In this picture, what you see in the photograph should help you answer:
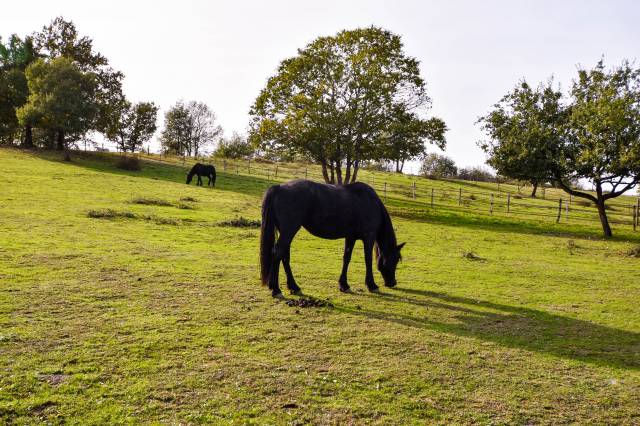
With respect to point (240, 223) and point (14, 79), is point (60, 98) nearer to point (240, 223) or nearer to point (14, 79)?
point (14, 79)

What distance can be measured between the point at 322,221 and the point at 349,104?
2370cm

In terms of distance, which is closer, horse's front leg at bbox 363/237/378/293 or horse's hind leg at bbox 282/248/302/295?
horse's hind leg at bbox 282/248/302/295

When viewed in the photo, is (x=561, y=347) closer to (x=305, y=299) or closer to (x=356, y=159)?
(x=305, y=299)

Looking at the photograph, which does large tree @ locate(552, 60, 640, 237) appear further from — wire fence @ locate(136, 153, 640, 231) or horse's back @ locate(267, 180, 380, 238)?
horse's back @ locate(267, 180, 380, 238)

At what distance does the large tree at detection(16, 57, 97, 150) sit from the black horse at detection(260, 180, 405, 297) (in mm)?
40295

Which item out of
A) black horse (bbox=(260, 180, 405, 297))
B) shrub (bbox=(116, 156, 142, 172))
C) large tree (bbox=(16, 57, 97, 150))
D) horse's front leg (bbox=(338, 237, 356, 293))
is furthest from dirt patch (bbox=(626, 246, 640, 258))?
large tree (bbox=(16, 57, 97, 150))

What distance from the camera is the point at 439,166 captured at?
93.1 meters

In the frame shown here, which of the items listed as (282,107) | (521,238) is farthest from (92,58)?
(521,238)

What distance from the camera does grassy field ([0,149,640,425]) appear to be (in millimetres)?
5734

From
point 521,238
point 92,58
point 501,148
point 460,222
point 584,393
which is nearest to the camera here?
point 584,393

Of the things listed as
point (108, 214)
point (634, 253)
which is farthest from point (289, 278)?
point (634, 253)

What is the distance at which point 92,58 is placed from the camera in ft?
182

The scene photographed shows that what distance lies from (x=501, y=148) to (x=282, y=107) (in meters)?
14.9

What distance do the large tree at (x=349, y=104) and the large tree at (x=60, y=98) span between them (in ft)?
65.8
